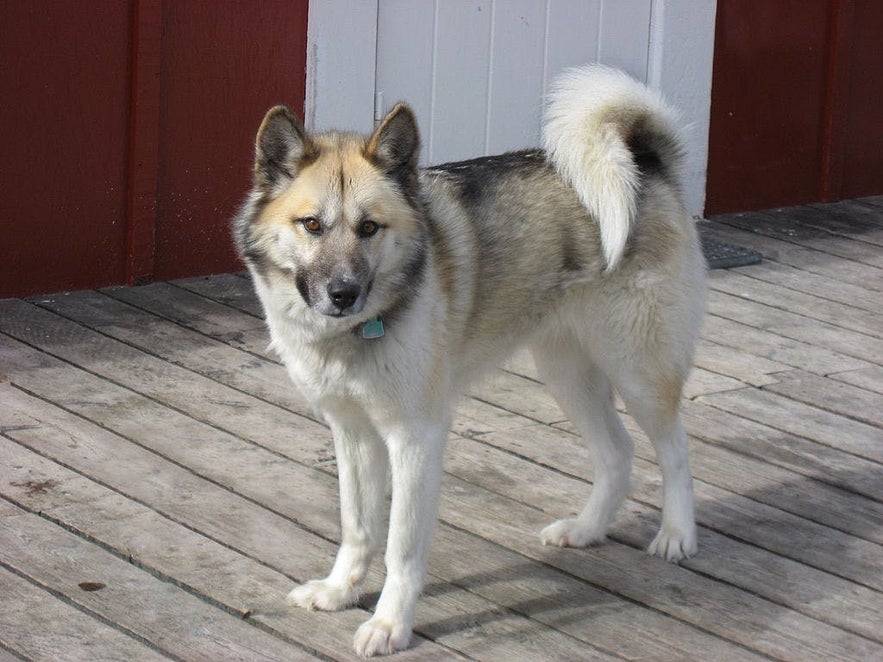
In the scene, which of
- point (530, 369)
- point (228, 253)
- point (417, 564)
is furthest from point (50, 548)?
point (228, 253)

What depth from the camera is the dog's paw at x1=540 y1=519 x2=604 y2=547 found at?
342 cm

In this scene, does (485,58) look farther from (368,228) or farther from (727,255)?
(368,228)

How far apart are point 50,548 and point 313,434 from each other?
103 cm

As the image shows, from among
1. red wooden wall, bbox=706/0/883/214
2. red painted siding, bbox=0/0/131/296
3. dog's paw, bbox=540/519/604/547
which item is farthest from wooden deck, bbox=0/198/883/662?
red wooden wall, bbox=706/0/883/214

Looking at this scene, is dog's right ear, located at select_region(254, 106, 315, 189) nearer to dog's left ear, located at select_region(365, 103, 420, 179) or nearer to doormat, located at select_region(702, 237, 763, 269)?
dog's left ear, located at select_region(365, 103, 420, 179)

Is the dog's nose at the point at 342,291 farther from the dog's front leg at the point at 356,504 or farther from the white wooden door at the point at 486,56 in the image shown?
the white wooden door at the point at 486,56

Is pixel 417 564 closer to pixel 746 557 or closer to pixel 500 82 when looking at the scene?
pixel 746 557

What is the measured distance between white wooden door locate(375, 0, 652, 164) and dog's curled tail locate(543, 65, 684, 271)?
2.12 m

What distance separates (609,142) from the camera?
346 cm

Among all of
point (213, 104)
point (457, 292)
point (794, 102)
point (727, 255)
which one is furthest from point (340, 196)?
point (794, 102)

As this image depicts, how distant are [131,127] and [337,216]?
8.33ft

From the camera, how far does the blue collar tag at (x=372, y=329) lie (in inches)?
114

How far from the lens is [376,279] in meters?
2.87

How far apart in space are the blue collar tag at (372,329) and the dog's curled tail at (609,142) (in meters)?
0.70
